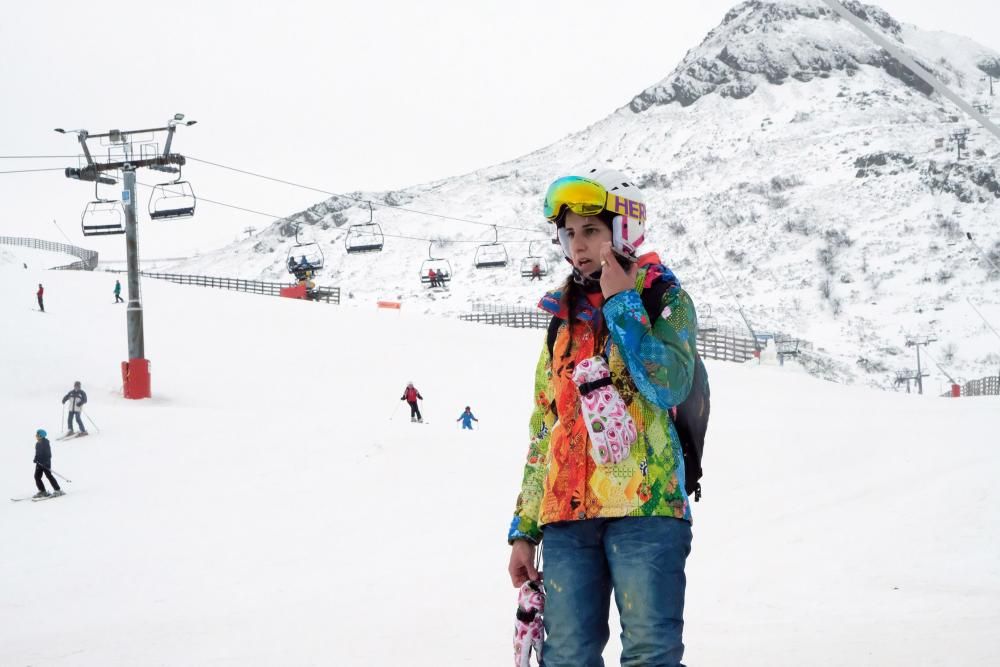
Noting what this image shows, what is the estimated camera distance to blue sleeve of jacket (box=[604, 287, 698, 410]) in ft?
8.74

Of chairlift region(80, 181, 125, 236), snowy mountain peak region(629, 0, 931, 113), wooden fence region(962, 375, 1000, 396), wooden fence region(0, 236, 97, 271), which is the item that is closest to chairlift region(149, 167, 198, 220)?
chairlift region(80, 181, 125, 236)

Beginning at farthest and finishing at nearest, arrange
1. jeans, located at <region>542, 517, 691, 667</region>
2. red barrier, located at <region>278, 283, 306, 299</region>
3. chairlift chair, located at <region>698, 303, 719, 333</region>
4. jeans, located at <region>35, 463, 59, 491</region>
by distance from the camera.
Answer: chairlift chair, located at <region>698, 303, 719, 333</region> → red barrier, located at <region>278, 283, 306, 299</region> → jeans, located at <region>35, 463, 59, 491</region> → jeans, located at <region>542, 517, 691, 667</region>

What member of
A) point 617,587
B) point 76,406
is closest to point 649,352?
point 617,587

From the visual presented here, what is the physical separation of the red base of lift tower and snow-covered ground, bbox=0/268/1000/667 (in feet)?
1.82

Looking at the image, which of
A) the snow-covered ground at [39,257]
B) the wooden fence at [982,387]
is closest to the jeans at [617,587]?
the wooden fence at [982,387]

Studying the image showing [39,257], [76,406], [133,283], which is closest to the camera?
[76,406]

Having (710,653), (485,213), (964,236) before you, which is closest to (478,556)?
(710,653)

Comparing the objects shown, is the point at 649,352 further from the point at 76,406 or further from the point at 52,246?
the point at 52,246

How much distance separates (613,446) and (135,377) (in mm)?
25505

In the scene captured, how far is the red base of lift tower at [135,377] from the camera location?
1021 inches

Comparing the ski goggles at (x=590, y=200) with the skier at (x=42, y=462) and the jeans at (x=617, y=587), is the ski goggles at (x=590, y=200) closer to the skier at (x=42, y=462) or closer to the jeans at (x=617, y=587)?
the jeans at (x=617, y=587)

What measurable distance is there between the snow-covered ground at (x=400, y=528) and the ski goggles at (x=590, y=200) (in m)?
3.10

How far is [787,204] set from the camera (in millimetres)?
101625

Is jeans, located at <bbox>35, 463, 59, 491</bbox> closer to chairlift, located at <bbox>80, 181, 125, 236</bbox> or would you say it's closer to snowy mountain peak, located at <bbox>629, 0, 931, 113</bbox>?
chairlift, located at <bbox>80, 181, 125, 236</bbox>
